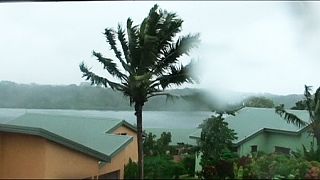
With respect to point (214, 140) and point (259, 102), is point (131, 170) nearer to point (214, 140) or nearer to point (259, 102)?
point (214, 140)

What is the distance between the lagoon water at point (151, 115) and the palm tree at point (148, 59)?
0.51ft

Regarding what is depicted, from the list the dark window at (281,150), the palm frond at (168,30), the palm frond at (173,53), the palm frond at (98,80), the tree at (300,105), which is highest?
the palm frond at (168,30)

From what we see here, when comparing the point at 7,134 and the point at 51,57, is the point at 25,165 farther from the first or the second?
the point at 51,57

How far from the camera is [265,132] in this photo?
385 centimetres

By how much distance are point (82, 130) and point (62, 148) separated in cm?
32

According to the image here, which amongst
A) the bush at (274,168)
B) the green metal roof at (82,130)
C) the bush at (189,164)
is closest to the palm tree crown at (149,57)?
the green metal roof at (82,130)

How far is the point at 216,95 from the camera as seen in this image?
10.9 feet

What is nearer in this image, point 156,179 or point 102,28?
point 156,179

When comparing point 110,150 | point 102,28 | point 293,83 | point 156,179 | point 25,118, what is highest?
point 102,28

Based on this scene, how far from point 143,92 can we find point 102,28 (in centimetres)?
63

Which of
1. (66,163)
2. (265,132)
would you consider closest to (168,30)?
(66,163)

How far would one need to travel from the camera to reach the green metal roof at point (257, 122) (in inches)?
140

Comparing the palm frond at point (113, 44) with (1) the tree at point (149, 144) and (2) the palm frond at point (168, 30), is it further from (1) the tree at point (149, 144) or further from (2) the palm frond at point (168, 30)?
(1) the tree at point (149, 144)

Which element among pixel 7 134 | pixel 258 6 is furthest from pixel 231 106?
pixel 7 134
